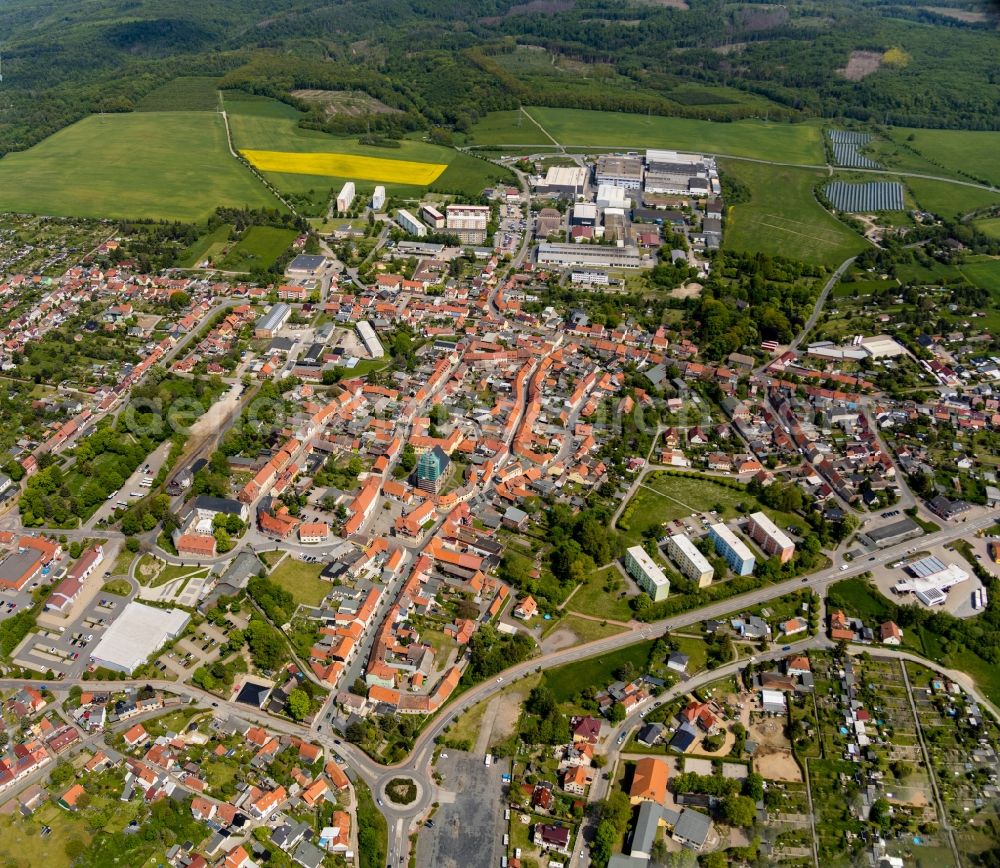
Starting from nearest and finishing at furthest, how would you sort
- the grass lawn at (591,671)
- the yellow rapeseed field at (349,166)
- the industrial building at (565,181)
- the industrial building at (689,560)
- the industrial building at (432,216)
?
1. the grass lawn at (591,671)
2. the industrial building at (689,560)
3. the industrial building at (432,216)
4. the industrial building at (565,181)
5. the yellow rapeseed field at (349,166)

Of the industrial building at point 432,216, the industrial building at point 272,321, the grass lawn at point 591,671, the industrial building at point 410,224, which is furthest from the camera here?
the industrial building at point 432,216

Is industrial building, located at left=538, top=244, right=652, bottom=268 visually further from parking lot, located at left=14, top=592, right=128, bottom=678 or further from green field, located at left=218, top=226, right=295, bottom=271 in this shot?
parking lot, located at left=14, top=592, right=128, bottom=678

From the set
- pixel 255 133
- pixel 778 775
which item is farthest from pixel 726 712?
pixel 255 133

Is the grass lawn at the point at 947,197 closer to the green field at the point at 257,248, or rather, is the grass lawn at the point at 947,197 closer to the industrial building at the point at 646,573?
the industrial building at the point at 646,573

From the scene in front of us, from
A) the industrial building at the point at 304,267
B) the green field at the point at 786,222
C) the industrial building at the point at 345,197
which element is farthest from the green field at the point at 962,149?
the industrial building at the point at 304,267

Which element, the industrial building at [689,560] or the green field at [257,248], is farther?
the green field at [257,248]

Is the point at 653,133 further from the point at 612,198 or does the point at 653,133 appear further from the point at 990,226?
the point at 990,226

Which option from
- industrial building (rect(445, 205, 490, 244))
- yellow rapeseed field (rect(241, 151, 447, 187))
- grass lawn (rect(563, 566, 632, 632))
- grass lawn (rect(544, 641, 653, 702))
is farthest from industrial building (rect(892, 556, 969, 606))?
yellow rapeseed field (rect(241, 151, 447, 187))
